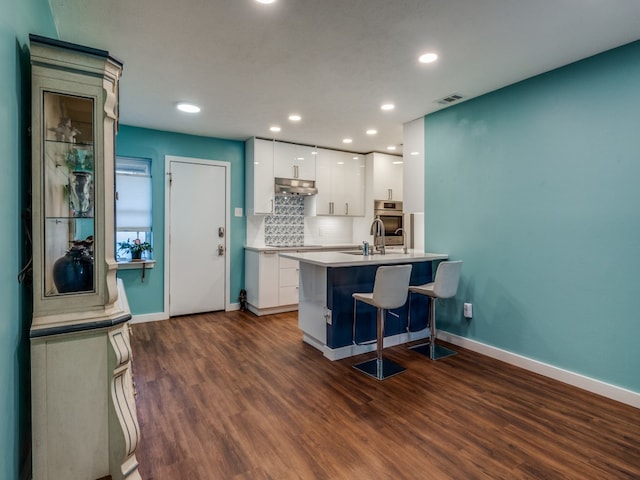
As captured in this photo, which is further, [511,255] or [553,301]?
[511,255]

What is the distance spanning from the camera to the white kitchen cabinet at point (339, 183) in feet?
18.0

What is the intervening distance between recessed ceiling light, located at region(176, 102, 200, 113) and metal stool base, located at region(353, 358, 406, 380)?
10.4 feet

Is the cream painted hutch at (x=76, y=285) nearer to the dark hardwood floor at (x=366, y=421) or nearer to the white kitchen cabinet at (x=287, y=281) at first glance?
the dark hardwood floor at (x=366, y=421)

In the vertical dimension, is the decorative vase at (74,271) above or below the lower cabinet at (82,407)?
above

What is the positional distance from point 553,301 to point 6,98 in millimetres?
3726

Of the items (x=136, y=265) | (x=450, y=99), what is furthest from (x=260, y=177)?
(x=450, y=99)

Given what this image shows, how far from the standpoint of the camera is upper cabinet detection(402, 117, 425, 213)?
4113 mm

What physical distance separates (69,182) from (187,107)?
2369mm

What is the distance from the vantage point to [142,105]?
3658 millimetres

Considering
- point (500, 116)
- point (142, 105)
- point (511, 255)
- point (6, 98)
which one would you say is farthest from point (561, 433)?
point (142, 105)

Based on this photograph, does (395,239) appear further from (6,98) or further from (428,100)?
(6,98)

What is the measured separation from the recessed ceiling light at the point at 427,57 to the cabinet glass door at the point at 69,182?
88.9 inches

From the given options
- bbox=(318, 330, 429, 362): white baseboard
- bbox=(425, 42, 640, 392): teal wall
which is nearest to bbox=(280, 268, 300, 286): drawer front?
bbox=(318, 330, 429, 362): white baseboard

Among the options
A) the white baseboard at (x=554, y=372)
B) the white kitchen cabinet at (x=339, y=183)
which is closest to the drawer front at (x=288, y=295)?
the white kitchen cabinet at (x=339, y=183)
